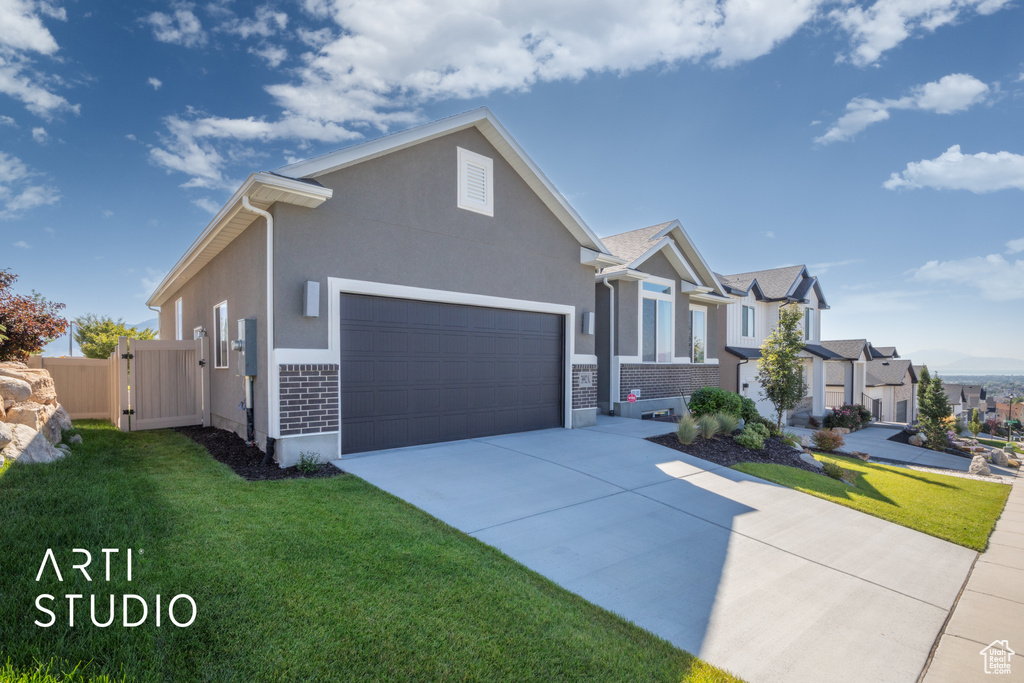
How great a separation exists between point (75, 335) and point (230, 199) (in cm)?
2416

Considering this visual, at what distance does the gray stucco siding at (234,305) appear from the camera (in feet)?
24.5

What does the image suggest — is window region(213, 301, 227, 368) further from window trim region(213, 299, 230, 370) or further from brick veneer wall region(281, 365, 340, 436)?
brick veneer wall region(281, 365, 340, 436)

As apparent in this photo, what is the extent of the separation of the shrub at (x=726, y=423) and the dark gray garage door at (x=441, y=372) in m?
3.56

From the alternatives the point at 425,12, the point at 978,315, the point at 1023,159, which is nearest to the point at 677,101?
the point at 425,12

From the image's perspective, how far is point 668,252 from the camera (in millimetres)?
14484

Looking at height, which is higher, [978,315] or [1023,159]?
[1023,159]

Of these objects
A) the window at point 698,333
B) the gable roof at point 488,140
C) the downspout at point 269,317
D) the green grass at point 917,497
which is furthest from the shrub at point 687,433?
the downspout at point 269,317

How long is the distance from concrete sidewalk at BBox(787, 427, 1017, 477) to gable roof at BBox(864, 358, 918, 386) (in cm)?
1515

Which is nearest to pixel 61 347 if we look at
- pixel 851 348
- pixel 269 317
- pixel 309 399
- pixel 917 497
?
pixel 269 317

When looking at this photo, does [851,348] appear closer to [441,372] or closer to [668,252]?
[668,252]

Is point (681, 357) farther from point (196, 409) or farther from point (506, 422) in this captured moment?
point (196, 409)

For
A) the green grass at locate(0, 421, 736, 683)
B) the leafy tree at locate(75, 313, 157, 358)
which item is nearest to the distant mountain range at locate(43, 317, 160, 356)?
the leafy tree at locate(75, 313, 157, 358)

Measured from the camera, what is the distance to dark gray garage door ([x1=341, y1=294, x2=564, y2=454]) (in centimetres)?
779

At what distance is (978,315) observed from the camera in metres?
27.6
